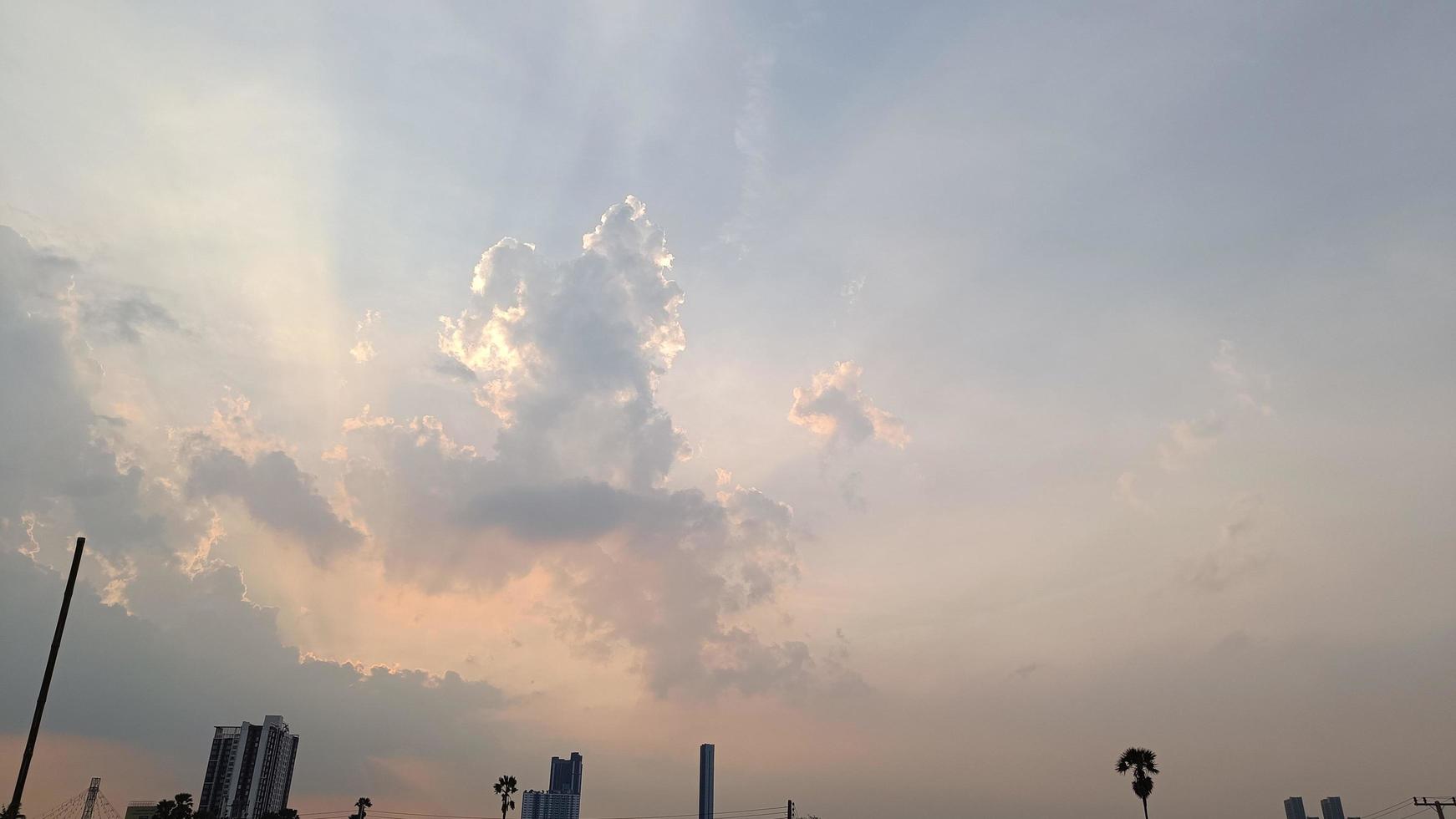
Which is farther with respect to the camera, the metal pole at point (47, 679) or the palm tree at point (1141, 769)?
the palm tree at point (1141, 769)

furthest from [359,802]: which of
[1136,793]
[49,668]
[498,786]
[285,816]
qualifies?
[49,668]

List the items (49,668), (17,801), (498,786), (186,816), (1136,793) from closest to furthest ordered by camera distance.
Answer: (17,801), (49,668), (1136,793), (186,816), (498,786)

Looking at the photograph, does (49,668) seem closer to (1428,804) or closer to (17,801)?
(17,801)

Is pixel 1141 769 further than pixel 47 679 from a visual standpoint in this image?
Yes

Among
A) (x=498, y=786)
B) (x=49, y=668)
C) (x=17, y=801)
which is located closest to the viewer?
(x=17, y=801)

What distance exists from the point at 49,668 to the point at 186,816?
129097mm

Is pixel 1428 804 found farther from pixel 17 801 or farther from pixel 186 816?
pixel 186 816

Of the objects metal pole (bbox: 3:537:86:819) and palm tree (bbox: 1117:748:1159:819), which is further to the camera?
palm tree (bbox: 1117:748:1159:819)

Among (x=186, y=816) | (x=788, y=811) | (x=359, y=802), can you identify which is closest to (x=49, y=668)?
(x=788, y=811)

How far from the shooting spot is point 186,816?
13450 centimetres

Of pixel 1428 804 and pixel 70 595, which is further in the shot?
pixel 1428 804

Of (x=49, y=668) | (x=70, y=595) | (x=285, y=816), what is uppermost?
(x=70, y=595)

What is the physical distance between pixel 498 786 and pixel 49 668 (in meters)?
136

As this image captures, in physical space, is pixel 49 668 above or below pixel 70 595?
below
